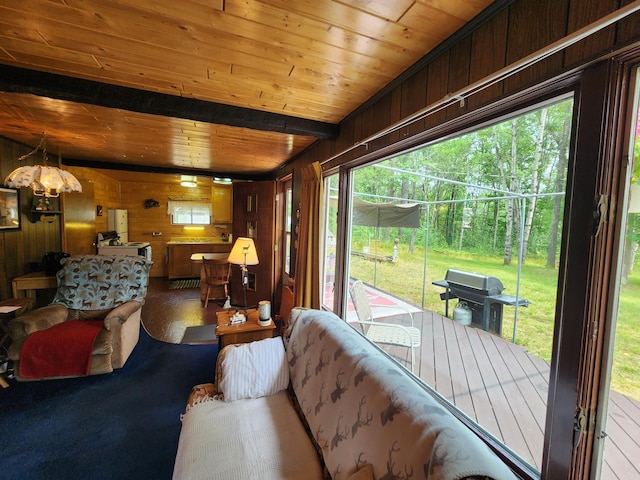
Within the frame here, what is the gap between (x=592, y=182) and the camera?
2.58ft

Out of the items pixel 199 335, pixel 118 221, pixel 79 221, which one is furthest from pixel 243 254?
pixel 118 221

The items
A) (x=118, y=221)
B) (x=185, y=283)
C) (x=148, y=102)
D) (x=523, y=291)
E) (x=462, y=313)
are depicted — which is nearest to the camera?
(x=148, y=102)

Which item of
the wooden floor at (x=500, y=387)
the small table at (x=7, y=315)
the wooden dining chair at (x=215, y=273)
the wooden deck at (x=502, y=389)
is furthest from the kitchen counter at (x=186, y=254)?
the wooden deck at (x=502, y=389)

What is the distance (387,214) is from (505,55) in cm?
231

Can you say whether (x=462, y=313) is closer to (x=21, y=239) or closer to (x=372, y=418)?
(x=372, y=418)

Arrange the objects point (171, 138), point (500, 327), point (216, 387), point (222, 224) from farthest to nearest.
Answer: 1. point (222, 224)
2. point (171, 138)
3. point (500, 327)
4. point (216, 387)

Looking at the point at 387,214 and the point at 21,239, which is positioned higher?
the point at 387,214

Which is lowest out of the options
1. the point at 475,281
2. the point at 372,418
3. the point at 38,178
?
the point at 372,418

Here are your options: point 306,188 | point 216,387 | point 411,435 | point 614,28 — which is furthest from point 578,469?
point 306,188

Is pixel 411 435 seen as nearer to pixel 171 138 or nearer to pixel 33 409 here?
pixel 33 409

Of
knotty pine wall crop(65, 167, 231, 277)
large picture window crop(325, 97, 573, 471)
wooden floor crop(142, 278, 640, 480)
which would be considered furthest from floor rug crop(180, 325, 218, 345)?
knotty pine wall crop(65, 167, 231, 277)

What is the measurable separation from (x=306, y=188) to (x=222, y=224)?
193 inches

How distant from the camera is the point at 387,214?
3314 mm

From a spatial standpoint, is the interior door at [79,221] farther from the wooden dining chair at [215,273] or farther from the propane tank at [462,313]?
the propane tank at [462,313]
